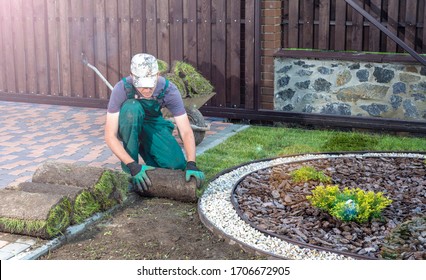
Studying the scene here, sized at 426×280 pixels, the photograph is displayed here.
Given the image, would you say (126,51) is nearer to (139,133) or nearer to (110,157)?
(110,157)

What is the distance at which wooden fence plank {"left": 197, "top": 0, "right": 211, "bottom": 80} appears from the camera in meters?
10.4

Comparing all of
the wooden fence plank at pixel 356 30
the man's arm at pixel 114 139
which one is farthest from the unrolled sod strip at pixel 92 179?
the wooden fence plank at pixel 356 30

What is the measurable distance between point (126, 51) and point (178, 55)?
2.98 feet

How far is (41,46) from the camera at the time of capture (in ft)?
38.8

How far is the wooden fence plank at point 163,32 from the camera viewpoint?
1073cm

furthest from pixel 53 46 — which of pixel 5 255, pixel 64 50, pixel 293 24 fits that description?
pixel 5 255

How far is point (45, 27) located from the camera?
11.7 m

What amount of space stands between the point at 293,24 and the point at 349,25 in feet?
2.54

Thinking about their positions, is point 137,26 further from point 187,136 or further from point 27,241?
point 27,241

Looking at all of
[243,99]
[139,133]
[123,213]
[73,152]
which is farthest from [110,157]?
[243,99]

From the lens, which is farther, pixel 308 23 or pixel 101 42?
pixel 101 42

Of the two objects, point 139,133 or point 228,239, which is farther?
point 139,133

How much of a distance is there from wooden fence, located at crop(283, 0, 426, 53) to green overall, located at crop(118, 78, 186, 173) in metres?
3.48

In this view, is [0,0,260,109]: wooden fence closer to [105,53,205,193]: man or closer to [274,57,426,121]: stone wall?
[274,57,426,121]: stone wall
